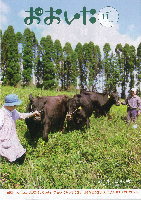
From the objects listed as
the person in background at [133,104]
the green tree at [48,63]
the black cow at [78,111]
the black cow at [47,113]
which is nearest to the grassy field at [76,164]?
the black cow at [47,113]

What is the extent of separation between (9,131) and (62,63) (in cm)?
2376

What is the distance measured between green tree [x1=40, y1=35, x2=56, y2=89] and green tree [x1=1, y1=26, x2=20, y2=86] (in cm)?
405

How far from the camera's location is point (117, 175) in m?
4.61

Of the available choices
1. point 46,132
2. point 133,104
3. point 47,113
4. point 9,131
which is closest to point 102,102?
point 133,104

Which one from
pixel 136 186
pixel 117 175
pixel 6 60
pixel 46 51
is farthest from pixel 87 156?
pixel 46 51

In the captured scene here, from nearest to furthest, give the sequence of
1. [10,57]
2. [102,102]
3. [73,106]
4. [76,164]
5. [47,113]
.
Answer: [76,164] < [47,113] < [73,106] < [102,102] < [10,57]

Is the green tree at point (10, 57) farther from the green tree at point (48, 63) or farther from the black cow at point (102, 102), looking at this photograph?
the black cow at point (102, 102)

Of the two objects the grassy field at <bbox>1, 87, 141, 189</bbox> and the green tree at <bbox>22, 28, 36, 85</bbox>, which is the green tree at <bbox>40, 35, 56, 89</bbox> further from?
the grassy field at <bbox>1, 87, 141, 189</bbox>

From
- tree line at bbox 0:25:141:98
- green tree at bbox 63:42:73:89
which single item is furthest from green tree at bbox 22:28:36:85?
green tree at bbox 63:42:73:89

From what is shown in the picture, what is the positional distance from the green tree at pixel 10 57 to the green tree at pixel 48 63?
13.3 feet

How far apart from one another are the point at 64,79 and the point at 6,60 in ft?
33.4

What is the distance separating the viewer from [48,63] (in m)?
24.1

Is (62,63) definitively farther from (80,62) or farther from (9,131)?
(9,131)

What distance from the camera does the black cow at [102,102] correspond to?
10469 mm
